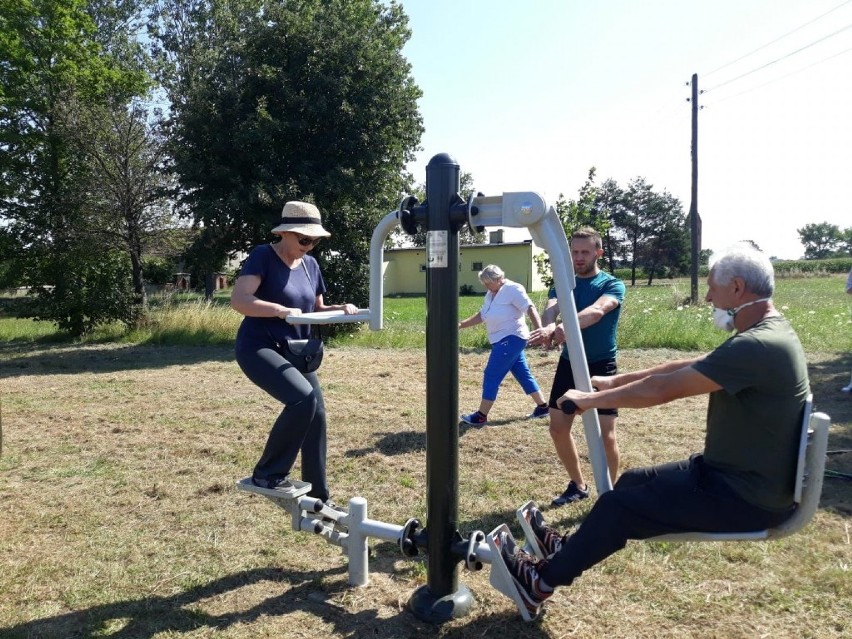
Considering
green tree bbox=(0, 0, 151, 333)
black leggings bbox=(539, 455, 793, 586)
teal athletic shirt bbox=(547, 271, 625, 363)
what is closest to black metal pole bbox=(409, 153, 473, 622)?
black leggings bbox=(539, 455, 793, 586)

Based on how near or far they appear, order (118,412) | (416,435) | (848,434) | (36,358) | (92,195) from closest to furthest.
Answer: (848,434), (416,435), (118,412), (36,358), (92,195)

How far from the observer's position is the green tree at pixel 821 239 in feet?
374

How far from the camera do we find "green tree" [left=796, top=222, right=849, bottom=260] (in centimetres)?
11399

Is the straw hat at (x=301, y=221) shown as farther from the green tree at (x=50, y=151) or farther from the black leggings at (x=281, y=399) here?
the green tree at (x=50, y=151)

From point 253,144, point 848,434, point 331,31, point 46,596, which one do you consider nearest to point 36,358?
point 253,144

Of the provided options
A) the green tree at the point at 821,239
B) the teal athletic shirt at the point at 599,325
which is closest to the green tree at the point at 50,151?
the teal athletic shirt at the point at 599,325

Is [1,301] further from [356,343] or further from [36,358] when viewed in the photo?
[356,343]

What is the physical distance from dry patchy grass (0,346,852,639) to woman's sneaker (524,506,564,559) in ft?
1.22

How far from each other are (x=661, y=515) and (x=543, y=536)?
63cm

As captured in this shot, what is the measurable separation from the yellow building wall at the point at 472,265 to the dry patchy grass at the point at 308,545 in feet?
129

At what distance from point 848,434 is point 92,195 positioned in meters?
15.8

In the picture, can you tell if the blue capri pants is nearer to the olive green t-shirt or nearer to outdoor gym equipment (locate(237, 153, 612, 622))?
outdoor gym equipment (locate(237, 153, 612, 622))

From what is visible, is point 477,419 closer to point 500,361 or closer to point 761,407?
point 500,361

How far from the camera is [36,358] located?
12.5 metres
